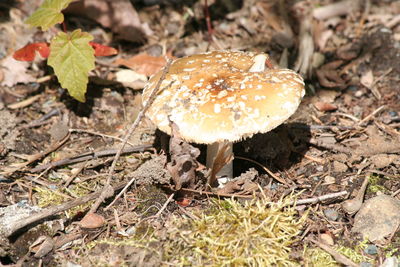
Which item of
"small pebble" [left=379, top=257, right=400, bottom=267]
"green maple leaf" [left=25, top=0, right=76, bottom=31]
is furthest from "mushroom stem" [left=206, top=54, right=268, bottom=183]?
"green maple leaf" [left=25, top=0, right=76, bottom=31]

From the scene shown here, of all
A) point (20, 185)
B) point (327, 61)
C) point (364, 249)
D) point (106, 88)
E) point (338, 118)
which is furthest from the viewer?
point (327, 61)

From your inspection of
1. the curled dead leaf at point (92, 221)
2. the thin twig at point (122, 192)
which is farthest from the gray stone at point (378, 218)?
the curled dead leaf at point (92, 221)

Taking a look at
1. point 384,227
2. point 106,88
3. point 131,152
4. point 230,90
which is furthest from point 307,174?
point 106,88

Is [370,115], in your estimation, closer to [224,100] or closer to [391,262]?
[391,262]

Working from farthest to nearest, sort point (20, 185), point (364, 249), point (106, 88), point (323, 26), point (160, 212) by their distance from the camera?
point (323, 26), point (106, 88), point (20, 185), point (160, 212), point (364, 249)

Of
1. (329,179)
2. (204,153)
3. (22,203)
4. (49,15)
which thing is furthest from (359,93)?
(22,203)

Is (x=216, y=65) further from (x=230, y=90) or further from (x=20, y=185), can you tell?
(x=20, y=185)
